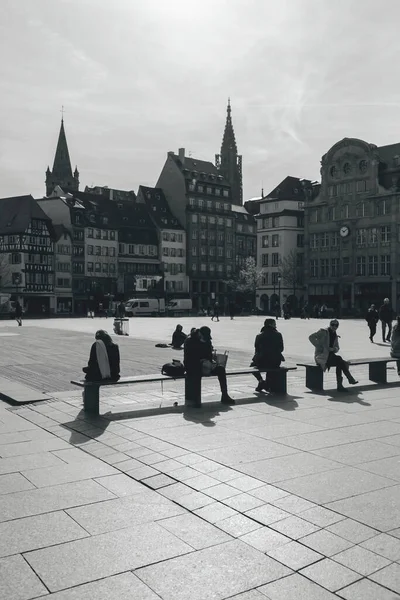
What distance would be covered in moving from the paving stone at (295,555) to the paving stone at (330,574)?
0.07 metres

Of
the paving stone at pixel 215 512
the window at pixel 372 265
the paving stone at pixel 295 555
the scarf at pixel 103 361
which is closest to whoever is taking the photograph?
the paving stone at pixel 295 555

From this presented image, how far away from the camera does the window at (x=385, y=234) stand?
80750 millimetres

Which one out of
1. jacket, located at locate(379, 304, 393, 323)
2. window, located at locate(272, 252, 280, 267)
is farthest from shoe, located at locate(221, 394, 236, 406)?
window, located at locate(272, 252, 280, 267)

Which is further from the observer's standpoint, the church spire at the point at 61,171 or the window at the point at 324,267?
the church spire at the point at 61,171

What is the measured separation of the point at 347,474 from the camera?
268 inches

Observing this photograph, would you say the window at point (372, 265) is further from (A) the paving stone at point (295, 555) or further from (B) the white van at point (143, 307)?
(A) the paving stone at point (295, 555)

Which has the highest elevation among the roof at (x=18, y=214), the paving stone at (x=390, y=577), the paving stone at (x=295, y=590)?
the roof at (x=18, y=214)

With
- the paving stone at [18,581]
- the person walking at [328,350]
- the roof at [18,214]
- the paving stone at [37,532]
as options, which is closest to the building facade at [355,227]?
the roof at [18,214]

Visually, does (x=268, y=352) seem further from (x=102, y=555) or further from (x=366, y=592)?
(x=366, y=592)

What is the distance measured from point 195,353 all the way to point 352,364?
397 centimetres

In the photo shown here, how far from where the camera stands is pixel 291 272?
9306 centimetres

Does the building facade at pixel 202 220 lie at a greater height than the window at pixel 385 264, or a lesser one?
greater

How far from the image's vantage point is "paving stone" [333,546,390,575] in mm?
4555

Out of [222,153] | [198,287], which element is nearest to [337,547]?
[198,287]
